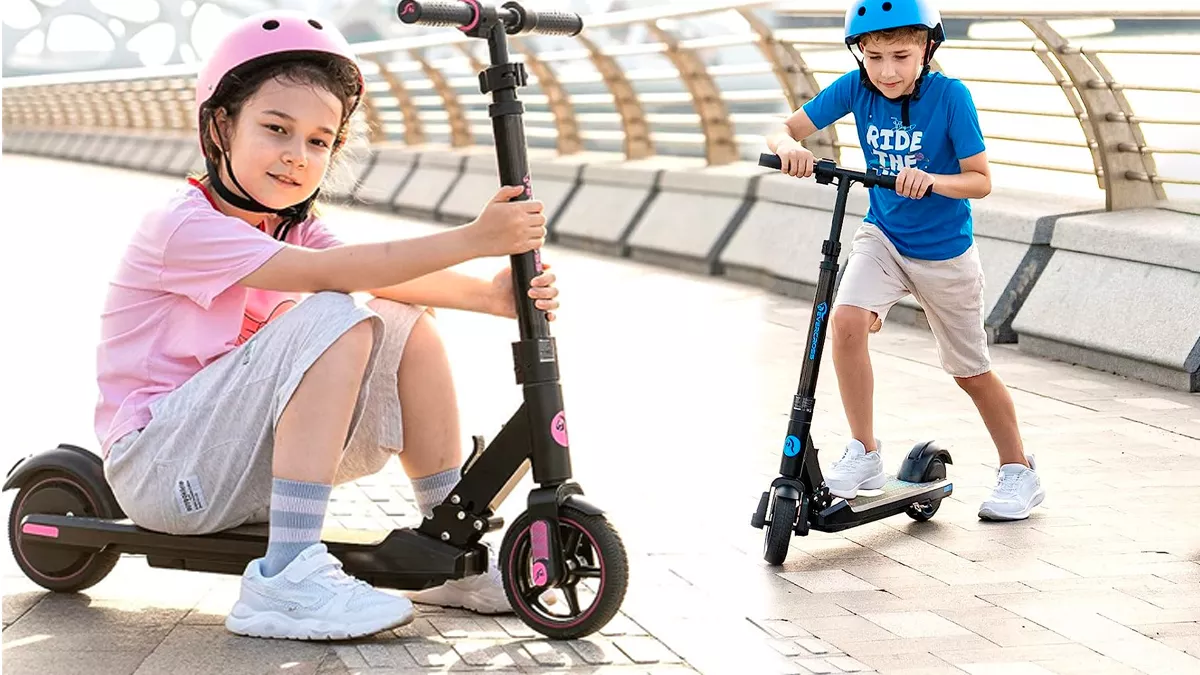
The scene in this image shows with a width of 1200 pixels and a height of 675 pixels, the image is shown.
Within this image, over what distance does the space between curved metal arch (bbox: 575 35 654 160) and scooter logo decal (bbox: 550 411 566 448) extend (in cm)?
963

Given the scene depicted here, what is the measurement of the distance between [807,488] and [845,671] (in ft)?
3.27

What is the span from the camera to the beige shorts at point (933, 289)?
4629 mm

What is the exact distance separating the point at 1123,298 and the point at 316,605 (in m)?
4.58

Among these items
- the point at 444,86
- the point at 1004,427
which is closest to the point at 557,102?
the point at 444,86

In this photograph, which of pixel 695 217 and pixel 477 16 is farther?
pixel 695 217

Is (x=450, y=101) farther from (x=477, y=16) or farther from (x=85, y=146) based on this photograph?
(x=85, y=146)

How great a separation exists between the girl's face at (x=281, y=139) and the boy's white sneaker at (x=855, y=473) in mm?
1670

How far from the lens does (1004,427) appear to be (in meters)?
4.87

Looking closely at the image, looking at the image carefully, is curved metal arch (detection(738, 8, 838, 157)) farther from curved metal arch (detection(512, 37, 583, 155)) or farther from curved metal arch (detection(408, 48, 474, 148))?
curved metal arch (detection(408, 48, 474, 148))

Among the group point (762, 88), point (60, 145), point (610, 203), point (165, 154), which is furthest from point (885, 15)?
point (60, 145)

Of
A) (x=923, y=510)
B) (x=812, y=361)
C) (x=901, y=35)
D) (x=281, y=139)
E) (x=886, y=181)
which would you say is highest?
(x=901, y=35)

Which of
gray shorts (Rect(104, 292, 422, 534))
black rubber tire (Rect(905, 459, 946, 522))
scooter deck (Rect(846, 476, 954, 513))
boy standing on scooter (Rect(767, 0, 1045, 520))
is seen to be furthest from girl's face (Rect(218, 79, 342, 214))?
black rubber tire (Rect(905, 459, 946, 522))

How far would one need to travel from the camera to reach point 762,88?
37.7 feet

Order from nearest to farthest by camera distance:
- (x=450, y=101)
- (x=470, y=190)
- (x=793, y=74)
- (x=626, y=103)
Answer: (x=793, y=74), (x=626, y=103), (x=470, y=190), (x=450, y=101)
